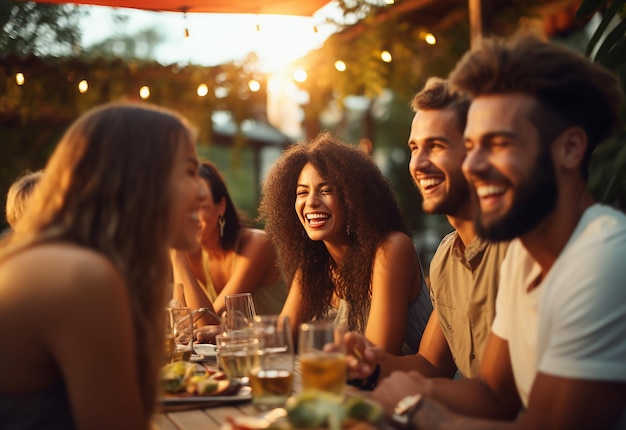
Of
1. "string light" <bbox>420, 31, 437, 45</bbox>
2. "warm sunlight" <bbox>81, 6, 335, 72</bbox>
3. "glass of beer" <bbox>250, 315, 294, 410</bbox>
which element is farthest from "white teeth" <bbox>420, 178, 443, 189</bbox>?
"string light" <bbox>420, 31, 437, 45</bbox>

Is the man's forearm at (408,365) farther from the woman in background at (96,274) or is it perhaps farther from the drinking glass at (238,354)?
the woman in background at (96,274)

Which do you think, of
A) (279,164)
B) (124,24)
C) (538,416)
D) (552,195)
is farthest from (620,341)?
(124,24)

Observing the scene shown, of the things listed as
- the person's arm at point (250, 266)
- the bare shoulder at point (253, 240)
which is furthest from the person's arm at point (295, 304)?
the bare shoulder at point (253, 240)

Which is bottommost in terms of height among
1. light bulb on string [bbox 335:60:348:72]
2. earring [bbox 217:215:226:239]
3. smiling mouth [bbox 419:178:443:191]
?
earring [bbox 217:215:226:239]

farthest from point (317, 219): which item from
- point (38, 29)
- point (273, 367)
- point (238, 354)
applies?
point (38, 29)

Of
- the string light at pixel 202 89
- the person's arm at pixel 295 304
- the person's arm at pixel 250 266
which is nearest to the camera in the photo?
the person's arm at pixel 295 304

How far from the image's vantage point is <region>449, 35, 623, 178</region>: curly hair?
1873 mm

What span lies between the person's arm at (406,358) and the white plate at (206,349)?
0.76 m

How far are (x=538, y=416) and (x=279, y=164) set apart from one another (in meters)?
2.22

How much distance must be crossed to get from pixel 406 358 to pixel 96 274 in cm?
147

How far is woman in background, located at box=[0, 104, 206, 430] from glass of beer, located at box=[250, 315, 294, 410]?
36cm

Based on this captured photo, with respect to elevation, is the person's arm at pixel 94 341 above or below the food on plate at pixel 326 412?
above

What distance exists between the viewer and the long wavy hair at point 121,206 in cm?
162

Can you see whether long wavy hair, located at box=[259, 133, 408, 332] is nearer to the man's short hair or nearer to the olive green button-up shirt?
the olive green button-up shirt
